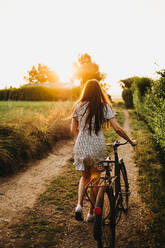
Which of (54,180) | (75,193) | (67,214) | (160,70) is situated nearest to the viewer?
(67,214)

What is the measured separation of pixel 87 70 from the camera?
50.4 metres

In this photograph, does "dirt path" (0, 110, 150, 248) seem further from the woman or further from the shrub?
the shrub

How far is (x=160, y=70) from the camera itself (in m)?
6.93

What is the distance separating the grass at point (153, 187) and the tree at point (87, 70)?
41999mm

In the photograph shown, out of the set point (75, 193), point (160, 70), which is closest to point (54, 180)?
point (75, 193)

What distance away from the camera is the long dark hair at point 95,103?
2.95 m

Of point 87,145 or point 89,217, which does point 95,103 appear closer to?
point 87,145

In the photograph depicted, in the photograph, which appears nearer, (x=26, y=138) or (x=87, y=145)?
(x=87, y=145)

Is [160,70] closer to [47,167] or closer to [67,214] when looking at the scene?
[47,167]

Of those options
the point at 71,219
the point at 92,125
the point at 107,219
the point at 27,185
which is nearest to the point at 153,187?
the point at 71,219

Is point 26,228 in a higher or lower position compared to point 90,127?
lower

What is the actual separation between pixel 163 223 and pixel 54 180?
2.83 meters

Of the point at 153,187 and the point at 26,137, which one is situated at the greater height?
the point at 26,137

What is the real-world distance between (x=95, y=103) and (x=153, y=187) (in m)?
2.61
